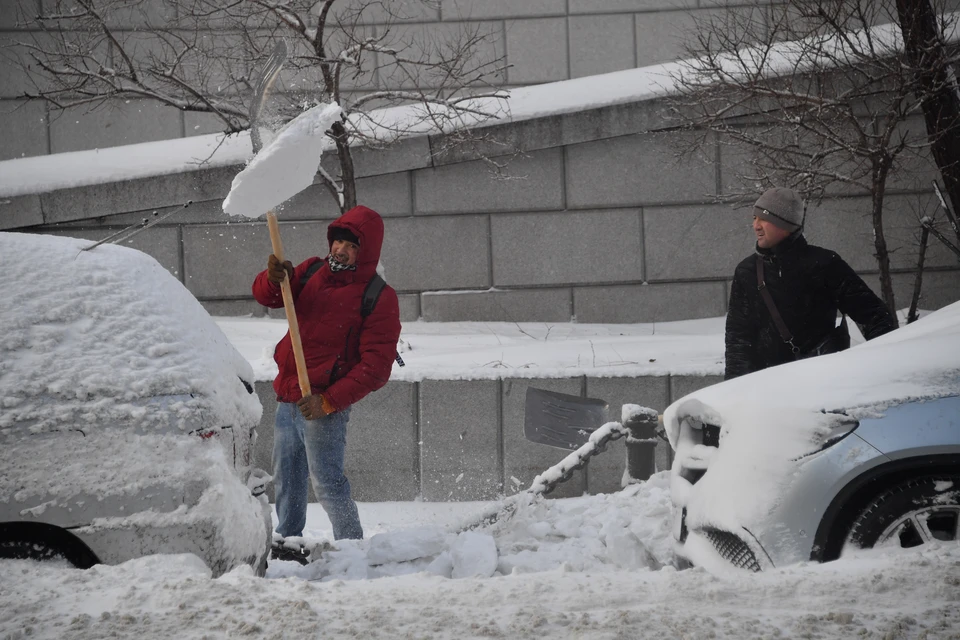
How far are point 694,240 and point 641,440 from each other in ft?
11.1

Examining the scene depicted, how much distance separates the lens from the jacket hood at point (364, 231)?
4.94 meters

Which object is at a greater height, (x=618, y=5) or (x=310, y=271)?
(x=618, y=5)

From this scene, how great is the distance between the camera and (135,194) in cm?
824

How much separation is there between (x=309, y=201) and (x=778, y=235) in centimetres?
503

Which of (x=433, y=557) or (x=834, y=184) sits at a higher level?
(x=834, y=184)

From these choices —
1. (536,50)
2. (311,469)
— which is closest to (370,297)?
(311,469)

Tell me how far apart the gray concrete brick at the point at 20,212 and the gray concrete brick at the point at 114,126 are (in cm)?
194

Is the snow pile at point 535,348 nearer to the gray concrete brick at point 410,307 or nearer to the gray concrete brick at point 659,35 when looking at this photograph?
the gray concrete brick at point 410,307

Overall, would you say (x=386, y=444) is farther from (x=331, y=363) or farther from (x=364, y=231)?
(x=364, y=231)

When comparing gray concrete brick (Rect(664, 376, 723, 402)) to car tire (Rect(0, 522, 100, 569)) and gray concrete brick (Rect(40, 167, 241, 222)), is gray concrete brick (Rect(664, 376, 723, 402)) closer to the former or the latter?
gray concrete brick (Rect(40, 167, 241, 222))

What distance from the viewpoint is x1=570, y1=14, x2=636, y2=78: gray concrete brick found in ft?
33.0

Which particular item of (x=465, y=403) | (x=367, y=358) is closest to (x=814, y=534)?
(x=367, y=358)

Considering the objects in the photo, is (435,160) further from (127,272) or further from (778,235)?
(127,272)

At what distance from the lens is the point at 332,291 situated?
16.3 feet
